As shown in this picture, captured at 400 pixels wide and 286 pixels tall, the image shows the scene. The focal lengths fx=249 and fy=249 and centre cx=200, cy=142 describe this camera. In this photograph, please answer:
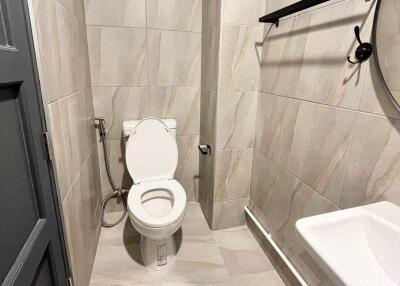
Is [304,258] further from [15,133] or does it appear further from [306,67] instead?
[15,133]

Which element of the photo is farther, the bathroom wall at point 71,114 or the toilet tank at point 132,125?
the toilet tank at point 132,125

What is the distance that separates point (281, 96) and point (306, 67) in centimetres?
24

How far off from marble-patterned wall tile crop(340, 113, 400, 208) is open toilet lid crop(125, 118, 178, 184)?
1134 millimetres

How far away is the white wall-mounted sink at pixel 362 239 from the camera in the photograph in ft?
2.33

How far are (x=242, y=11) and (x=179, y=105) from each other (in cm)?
80

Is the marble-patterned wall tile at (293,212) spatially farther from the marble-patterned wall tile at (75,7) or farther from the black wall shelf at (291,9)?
the marble-patterned wall tile at (75,7)

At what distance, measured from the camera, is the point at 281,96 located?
141 cm

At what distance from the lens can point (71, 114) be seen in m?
1.19

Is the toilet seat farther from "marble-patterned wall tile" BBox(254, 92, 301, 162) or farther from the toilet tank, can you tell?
"marble-patterned wall tile" BBox(254, 92, 301, 162)

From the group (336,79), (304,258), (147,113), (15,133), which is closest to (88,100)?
(147,113)

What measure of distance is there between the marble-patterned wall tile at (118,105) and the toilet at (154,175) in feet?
0.32

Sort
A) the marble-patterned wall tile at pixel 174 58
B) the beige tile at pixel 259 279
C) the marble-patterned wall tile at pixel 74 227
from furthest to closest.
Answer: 1. the marble-patterned wall tile at pixel 174 58
2. the beige tile at pixel 259 279
3. the marble-patterned wall tile at pixel 74 227

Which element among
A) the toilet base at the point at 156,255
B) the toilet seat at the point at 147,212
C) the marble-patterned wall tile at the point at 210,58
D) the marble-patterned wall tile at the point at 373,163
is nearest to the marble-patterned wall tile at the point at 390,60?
the marble-patterned wall tile at the point at 373,163

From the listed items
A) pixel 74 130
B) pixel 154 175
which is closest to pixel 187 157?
pixel 154 175
